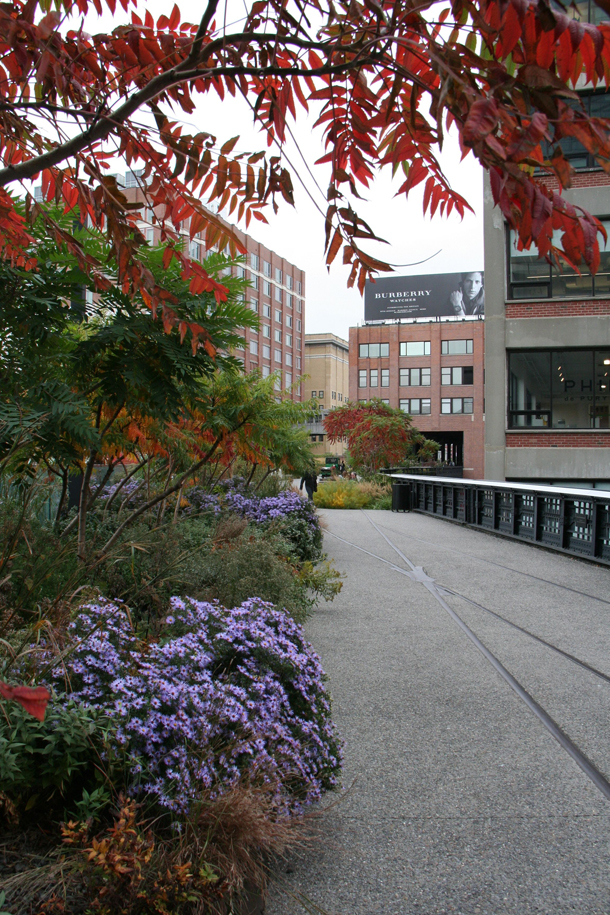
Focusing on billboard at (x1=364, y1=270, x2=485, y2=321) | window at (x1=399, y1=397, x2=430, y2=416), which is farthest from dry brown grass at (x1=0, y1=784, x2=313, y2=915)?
billboard at (x1=364, y1=270, x2=485, y2=321)

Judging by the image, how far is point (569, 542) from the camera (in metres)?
11.9

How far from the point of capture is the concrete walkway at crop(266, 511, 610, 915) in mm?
2486

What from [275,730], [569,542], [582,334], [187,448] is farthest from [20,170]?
[582,334]

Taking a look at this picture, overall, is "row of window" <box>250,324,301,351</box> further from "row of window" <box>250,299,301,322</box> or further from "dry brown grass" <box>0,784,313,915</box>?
"dry brown grass" <box>0,784,313,915</box>

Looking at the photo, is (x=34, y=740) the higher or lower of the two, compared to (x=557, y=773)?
higher

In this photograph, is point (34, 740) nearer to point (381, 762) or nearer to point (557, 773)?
point (381, 762)

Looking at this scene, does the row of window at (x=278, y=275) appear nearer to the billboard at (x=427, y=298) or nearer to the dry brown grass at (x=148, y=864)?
the billboard at (x=427, y=298)

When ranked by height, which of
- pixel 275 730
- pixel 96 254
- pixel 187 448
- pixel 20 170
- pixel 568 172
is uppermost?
pixel 96 254

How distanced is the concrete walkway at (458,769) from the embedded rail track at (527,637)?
0.05 m

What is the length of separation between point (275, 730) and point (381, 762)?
3.40 ft

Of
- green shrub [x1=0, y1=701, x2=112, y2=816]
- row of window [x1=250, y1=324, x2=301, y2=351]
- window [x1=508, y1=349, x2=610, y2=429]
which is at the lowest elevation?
green shrub [x1=0, y1=701, x2=112, y2=816]

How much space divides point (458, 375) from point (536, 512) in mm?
57098

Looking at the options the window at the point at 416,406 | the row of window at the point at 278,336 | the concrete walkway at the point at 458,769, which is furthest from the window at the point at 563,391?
the row of window at the point at 278,336

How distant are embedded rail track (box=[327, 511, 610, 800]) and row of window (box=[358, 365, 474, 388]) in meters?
58.1
